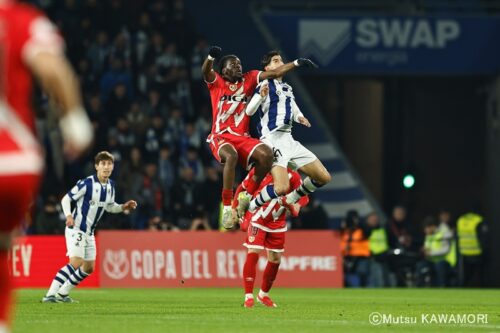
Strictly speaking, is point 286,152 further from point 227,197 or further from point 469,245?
point 469,245

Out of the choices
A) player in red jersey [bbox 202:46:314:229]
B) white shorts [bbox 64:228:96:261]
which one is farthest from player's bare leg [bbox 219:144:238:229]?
white shorts [bbox 64:228:96:261]

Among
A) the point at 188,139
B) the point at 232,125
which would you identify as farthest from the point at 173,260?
the point at 232,125

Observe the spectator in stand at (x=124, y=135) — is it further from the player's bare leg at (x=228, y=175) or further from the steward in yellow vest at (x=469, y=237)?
the player's bare leg at (x=228, y=175)

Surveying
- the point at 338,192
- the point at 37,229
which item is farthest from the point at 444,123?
the point at 37,229

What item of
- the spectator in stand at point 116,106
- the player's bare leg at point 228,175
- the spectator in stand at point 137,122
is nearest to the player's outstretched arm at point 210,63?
the player's bare leg at point 228,175

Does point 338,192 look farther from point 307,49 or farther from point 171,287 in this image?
point 171,287

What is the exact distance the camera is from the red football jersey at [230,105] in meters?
15.7

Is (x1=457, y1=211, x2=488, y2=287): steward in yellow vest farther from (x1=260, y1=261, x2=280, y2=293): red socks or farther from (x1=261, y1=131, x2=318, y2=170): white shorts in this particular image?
(x1=260, y1=261, x2=280, y2=293): red socks

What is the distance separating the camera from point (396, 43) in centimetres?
2812

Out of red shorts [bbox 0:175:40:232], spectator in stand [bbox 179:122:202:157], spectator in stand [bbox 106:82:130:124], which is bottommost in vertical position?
red shorts [bbox 0:175:40:232]

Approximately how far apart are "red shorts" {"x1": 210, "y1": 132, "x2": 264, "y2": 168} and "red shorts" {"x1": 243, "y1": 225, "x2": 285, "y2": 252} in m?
0.96

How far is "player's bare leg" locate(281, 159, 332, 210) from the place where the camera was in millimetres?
15859

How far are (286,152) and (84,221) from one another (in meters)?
2.72

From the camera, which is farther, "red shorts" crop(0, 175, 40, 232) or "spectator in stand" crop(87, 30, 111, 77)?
"spectator in stand" crop(87, 30, 111, 77)
